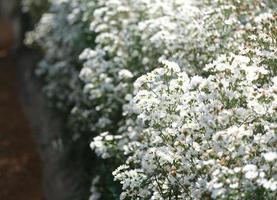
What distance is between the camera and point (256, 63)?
17.6 ft

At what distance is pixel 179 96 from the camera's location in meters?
5.26

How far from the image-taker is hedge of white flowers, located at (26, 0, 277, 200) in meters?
4.48

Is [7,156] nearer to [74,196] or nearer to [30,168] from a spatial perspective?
[30,168]

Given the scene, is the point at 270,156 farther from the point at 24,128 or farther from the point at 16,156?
the point at 24,128

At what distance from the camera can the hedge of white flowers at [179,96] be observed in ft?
14.7

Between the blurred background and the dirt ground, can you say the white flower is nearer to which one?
the blurred background

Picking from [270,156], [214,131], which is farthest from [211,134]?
[270,156]

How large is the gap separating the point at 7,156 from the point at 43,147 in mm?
620

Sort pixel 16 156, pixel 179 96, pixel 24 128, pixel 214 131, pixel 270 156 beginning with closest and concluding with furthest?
pixel 270 156 → pixel 214 131 → pixel 179 96 → pixel 16 156 → pixel 24 128

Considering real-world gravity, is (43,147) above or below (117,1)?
below

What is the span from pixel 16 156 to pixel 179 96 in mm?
5698

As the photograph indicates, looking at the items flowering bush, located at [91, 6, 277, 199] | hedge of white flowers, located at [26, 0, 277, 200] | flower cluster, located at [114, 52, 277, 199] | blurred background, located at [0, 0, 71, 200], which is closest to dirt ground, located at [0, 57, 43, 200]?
blurred background, located at [0, 0, 71, 200]

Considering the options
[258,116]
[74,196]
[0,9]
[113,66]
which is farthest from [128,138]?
[0,9]

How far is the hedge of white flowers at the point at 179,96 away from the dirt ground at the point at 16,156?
87cm
